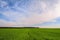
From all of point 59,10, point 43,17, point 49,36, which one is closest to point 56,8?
point 59,10

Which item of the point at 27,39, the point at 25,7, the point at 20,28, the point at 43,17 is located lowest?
the point at 27,39

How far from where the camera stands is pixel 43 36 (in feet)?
7.97

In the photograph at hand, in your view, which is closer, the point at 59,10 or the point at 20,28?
the point at 59,10

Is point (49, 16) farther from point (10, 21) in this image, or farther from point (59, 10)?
point (10, 21)

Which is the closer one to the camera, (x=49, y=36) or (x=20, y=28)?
(x=49, y=36)

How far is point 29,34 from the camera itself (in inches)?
97.1

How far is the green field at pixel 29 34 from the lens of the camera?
238 cm

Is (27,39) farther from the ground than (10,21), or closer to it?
closer to it

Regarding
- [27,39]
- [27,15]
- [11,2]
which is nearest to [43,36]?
[27,39]

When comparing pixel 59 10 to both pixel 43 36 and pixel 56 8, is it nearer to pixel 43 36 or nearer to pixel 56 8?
pixel 56 8

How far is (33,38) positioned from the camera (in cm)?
239

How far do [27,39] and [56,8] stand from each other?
68 centimetres

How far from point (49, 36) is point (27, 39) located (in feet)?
1.18

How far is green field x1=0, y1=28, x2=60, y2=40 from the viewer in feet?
7.82
